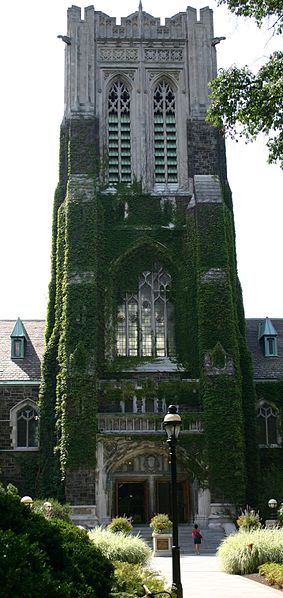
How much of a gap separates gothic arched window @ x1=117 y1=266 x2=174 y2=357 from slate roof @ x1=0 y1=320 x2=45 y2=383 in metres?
4.33

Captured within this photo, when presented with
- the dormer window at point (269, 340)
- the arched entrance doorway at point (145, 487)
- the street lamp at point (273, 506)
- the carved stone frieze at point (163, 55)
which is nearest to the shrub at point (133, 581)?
the street lamp at point (273, 506)

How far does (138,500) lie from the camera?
1294 inches

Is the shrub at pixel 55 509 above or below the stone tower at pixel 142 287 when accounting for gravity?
below

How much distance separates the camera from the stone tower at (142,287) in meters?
31.2

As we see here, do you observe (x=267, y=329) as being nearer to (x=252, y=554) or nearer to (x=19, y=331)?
(x=19, y=331)

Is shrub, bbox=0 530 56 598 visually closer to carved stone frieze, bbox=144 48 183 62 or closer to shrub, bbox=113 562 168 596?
shrub, bbox=113 562 168 596

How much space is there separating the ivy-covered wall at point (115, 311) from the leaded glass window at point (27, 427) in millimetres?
1756

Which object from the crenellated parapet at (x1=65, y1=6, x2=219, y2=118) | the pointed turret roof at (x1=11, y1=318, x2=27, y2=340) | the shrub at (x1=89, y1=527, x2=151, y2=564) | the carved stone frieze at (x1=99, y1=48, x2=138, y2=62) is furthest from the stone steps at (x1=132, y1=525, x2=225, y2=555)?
the carved stone frieze at (x1=99, y1=48, x2=138, y2=62)

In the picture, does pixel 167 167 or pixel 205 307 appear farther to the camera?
pixel 167 167

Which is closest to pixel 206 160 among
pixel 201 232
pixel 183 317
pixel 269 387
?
pixel 201 232

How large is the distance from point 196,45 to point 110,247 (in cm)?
1111

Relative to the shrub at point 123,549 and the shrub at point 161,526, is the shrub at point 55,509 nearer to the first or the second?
the shrub at point 161,526

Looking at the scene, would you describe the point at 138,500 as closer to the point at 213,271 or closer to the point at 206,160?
the point at 213,271

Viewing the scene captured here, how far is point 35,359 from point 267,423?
1070cm
